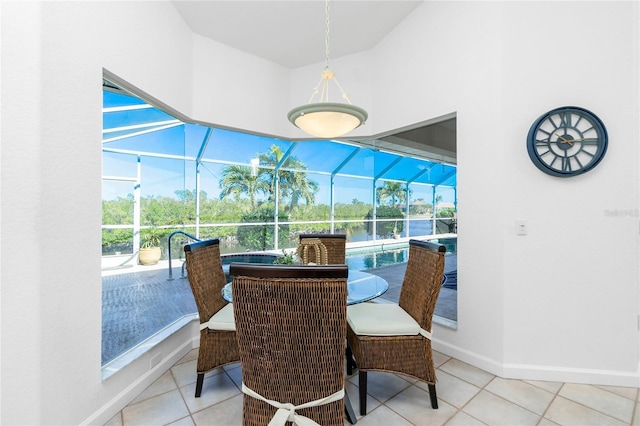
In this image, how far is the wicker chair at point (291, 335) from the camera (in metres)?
1.17

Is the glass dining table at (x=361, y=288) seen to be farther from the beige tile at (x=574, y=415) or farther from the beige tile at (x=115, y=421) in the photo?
the beige tile at (x=574, y=415)

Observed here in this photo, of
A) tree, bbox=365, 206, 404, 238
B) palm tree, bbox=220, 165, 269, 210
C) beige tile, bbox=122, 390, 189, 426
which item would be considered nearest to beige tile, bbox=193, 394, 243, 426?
beige tile, bbox=122, 390, 189, 426

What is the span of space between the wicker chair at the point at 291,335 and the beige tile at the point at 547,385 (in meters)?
1.77

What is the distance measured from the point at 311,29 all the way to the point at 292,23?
22 centimetres

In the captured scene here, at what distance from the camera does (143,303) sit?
2590 mm

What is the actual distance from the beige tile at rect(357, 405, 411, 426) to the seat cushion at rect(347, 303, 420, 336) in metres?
0.51

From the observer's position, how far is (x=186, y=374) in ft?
7.50

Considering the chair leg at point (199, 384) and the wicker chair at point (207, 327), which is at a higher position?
the wicker chair at point (207, 327)

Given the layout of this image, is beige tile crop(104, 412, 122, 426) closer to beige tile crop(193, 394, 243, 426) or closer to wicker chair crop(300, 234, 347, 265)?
beige tile crop(193, 394, 243, 426)

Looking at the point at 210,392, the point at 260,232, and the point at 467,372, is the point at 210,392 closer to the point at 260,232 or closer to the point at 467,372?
the point at 467,372

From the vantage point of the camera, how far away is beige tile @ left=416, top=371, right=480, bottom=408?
194 cm

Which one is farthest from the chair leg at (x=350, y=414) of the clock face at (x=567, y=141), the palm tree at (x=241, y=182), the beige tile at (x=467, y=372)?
the palm tree at (x=241, y=182)

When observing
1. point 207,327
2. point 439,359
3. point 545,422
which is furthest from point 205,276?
point 545,422

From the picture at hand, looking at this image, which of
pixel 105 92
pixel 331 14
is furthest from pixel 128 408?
pixel 331 14
